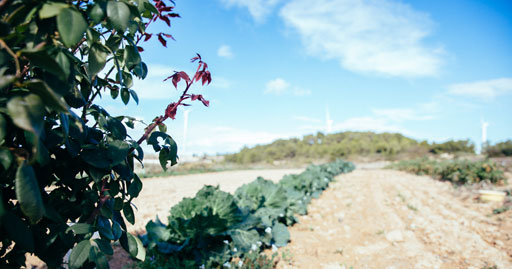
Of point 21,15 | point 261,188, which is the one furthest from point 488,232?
point 21,15

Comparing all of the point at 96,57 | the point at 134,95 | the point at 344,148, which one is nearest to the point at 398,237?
the point at 134,95

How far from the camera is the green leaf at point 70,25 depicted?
695 millimetres

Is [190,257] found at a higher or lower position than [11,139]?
lower

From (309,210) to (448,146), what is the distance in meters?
31.6

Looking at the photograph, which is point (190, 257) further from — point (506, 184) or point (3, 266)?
point (506, 184)

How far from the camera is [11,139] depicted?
0.91m

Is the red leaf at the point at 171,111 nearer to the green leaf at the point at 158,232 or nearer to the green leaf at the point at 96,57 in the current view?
the green leaf at the point at 96,57

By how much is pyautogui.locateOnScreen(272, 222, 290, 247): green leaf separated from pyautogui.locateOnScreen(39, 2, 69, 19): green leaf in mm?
3655

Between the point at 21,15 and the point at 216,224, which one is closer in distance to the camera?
the point at 21,15

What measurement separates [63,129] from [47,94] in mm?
187

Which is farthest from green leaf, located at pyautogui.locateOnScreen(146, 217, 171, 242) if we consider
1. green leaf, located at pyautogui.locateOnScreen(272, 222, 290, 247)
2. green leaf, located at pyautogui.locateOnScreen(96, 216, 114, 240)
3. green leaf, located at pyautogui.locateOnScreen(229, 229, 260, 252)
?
green leaf, located at pyautogui.locateOnScreen(96, 216, 114, 240)

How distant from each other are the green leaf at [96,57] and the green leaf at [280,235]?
343cm

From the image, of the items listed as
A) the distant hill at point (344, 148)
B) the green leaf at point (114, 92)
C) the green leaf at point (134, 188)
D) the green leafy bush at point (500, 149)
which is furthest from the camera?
the distant hill at point (344, 148)

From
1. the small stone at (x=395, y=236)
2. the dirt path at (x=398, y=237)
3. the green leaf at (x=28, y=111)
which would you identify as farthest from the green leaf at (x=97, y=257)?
the small stone at (x=395, y=236)
